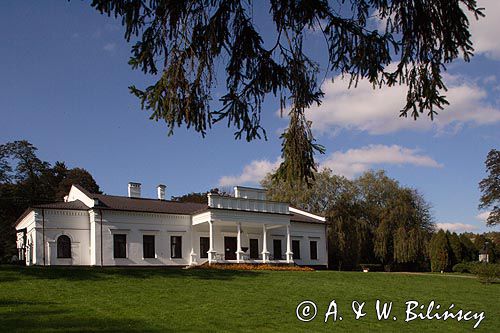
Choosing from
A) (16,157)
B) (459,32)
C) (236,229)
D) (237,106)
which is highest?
(16,157)

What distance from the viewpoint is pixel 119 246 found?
1427 inches

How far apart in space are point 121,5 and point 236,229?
35.3 meters

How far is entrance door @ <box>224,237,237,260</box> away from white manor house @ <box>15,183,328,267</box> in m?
0.07

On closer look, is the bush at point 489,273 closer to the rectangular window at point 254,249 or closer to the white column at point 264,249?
the white column at point 264,249

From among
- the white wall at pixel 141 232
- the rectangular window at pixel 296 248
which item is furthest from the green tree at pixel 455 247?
the white wall at pixel 141 232

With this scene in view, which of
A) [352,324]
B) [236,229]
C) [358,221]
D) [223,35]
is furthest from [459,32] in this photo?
[358,221]

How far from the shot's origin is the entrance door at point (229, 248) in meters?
40.8

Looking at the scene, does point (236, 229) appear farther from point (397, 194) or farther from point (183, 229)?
point (397, 194)

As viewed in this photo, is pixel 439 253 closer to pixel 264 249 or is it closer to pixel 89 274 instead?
pixel 264 249

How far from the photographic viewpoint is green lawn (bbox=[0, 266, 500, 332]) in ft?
47.5

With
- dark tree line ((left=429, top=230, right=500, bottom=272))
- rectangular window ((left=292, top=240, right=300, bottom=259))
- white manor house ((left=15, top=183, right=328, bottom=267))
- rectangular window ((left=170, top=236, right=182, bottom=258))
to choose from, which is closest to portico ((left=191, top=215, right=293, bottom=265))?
white manor house ((left=15, top=183, right=328, bottom=267))

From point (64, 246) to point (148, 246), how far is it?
5.32 m

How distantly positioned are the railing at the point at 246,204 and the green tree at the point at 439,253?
15289 mm

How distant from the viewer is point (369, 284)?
2788 cm
